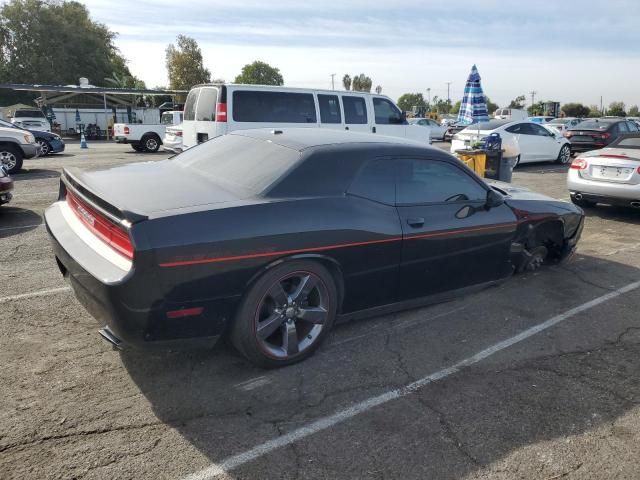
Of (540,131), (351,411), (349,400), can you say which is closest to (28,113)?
(540,131)

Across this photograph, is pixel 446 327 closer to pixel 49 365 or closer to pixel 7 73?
pixel 49 365

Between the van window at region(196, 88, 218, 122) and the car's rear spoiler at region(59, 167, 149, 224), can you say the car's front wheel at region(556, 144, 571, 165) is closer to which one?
the van window at region(196, 88, 218, 122)

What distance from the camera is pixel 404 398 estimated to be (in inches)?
122

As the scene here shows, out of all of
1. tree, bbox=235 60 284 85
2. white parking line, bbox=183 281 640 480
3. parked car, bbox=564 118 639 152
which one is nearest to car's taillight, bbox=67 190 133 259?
white parking line, bbox=183 281 640 480

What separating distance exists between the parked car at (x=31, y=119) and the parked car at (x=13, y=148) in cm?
1388

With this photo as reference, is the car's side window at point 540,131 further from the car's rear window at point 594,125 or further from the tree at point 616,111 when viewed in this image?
the tree at point 616,111

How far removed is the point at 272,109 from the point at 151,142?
1148 cm

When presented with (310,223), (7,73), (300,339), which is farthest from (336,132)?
(7,73)

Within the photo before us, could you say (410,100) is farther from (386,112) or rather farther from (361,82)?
(386,112)

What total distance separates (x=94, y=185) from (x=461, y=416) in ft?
9.14

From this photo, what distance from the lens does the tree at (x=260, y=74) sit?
325 feet

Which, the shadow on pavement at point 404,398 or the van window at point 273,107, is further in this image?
the van window at point 273,107

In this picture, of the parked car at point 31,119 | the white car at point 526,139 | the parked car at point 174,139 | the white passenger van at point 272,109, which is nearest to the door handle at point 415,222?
the white passenger van at point 272,109

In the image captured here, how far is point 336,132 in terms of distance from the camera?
4.39 meters
